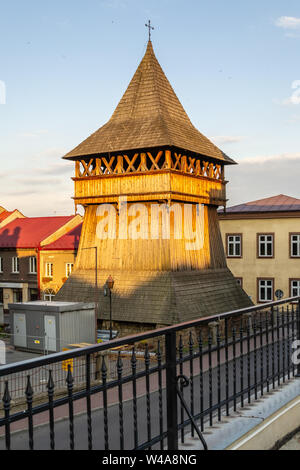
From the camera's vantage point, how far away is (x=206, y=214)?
113ft

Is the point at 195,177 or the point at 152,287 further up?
the point at 195,177

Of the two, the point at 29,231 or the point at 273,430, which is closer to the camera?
the point at 273,430

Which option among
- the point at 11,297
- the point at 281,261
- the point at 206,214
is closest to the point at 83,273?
the point at 206,214

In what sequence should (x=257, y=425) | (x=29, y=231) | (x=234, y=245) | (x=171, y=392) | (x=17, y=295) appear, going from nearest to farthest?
(x=171, y=392) → (x=257, y=425) → (x=234, y=245) → (x=17, y=295) → (x=29, y=231)

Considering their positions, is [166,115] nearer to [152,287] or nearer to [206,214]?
[206,214]

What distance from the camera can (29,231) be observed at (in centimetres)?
5225

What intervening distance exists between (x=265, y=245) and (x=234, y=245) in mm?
2521

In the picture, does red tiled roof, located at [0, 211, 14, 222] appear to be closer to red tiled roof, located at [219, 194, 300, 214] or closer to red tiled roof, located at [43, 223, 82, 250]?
red tiled roof, located at [43, 223, 82, 250]

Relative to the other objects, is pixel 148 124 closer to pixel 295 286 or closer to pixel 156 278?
pixel 156 278

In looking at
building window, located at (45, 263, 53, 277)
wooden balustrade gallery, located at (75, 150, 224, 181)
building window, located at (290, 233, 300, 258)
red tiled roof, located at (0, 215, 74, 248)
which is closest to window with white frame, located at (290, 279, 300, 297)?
building window, located at (290, 233, 300, 258)

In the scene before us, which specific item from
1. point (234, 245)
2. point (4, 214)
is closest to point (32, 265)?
point (4, 214)

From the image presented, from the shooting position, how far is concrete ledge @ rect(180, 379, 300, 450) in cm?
519

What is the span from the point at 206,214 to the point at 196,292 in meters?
5.83
